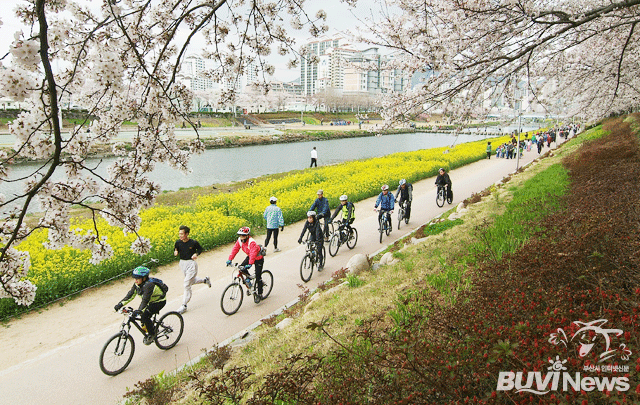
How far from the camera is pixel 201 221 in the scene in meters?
11.9

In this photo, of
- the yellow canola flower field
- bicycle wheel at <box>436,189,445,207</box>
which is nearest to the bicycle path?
the yellow canola flower field

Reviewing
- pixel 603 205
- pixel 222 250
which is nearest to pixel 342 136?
pixel 222 250

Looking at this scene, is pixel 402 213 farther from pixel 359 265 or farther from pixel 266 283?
pixel 266 283

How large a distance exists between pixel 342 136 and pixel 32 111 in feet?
217

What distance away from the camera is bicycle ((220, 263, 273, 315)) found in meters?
6.98

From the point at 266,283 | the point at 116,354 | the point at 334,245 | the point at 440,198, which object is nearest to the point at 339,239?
the point at 334,245

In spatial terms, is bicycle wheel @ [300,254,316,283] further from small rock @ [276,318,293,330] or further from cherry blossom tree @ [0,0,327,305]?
cherry blossom tree @ [0,0,327,305]

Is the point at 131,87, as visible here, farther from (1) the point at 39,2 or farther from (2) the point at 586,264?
(2) the point at 586,264

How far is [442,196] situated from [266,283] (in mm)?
9927

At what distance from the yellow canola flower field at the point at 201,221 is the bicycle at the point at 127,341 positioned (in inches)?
72.4

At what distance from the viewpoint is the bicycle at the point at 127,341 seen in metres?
5.32

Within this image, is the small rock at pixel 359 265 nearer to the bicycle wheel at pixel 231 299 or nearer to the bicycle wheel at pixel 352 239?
the bicycle wheel at pixel 231 299

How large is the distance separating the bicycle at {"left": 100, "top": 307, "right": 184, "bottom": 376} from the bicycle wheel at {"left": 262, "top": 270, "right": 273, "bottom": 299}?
1.90m

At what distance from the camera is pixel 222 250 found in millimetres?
10727
